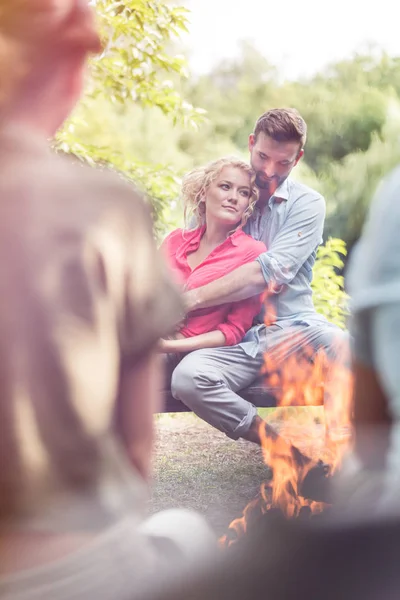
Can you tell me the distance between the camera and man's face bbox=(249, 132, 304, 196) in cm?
158

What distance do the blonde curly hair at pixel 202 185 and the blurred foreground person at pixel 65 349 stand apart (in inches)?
24.6

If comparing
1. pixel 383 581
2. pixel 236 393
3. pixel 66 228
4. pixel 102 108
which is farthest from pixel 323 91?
pixel 383 581

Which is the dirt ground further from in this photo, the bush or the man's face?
the man's face

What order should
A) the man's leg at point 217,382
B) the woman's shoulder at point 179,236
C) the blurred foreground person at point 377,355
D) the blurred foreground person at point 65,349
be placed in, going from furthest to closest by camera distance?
the man's leg at point 217,382 → the woman's shoulder at point 179,236 → the blurred foreground person at point 377,355 → the blurred foreground person at point 65,349

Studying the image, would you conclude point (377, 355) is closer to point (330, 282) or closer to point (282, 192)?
point (330, 282)

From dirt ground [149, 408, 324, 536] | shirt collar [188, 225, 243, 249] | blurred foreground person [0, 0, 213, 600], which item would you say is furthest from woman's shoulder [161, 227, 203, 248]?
blurred foreground person [0, 0, 213, 600]

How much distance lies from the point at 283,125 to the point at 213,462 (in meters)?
0.75

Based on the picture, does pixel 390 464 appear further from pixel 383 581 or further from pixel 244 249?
pixel 244 249

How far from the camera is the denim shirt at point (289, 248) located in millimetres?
1587

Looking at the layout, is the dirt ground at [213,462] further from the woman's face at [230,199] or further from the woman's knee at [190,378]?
the woman's face at [230,199]

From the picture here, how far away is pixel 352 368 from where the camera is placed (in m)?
1.50

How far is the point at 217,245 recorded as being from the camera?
1590mm

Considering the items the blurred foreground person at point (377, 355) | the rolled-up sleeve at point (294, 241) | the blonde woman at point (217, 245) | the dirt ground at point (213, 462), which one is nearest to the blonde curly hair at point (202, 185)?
the blonde woman at point (217, 245)

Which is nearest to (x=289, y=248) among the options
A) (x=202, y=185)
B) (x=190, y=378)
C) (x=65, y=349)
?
(x=202, y=185)
